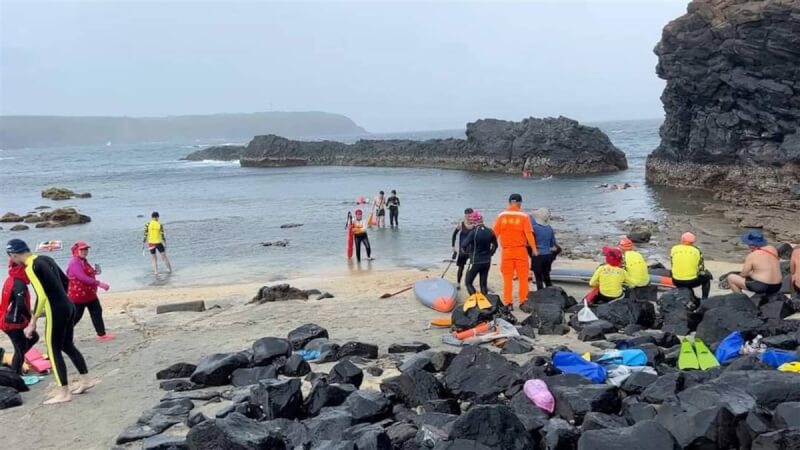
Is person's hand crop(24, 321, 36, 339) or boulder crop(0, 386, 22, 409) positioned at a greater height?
person's hand crop(24, 321, 36, 339)

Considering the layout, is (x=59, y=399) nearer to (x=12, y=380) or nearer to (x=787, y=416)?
(x=12, y=380)

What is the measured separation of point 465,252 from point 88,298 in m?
6.33

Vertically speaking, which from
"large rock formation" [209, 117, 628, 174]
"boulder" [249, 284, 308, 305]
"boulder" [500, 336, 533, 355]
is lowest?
"boulder" [249, 284, 308, 305]

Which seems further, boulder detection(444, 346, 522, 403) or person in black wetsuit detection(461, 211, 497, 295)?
person in black wetsuit detection(461, 211, 497, 295)

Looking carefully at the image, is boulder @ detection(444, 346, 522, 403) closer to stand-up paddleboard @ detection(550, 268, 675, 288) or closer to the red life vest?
the red life vest

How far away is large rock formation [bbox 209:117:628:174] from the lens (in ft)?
187

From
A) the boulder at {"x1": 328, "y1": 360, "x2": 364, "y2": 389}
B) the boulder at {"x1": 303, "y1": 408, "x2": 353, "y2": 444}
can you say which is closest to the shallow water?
the boulder at {"x1": 328, "y1": 360, "x2": 364, "y2": 389}

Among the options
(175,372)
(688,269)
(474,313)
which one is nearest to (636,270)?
(688,269)

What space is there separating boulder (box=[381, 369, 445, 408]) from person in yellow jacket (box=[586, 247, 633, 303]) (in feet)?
15.5

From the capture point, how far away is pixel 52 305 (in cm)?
707

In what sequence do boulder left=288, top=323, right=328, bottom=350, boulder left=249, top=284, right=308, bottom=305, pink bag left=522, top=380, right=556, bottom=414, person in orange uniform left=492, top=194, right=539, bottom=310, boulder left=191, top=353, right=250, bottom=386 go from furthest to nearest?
boulder left=249, top=284, right=308, bottom=305 → person in orange uniform left=492, top=194, right=539, bottom=310 → boulder left=288, top=323, right=328, bottom=350 → boulder left=191, top=353, right=250, bottom=386 → pink bag left=522, top=380, right=556, bottom=414

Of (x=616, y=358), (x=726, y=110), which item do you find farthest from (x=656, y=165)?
(x=616, y=358)

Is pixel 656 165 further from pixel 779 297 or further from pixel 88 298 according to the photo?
pixel 88 298

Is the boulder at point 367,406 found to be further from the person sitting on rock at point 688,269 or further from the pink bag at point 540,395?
the person sitting on rock at point 688,269
